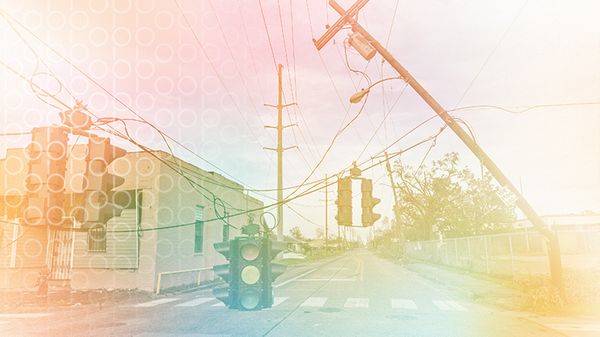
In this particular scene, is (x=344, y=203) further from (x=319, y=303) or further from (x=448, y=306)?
(x=448, y=306)

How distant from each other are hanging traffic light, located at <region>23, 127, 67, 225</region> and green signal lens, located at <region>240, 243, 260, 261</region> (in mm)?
2223

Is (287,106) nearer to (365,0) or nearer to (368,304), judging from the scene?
(365,0)

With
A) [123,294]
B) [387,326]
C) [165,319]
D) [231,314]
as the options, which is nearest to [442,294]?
[387,326]

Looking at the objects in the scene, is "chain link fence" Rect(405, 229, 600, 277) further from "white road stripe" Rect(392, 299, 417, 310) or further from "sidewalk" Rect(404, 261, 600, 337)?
"white road stripe" Rect(392, 299, 417, 310)

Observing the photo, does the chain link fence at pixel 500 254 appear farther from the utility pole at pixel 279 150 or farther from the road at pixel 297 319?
the utility pole at pixel 279 150

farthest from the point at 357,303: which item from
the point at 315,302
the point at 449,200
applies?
the point at 449,200

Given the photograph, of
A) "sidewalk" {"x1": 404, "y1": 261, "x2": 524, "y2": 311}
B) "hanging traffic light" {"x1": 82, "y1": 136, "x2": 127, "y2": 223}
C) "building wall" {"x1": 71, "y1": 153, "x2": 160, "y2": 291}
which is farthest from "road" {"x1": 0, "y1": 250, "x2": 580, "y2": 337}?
"hanging traffic light" {"x1": 82, "y1": 136, "x2": 127, "y2": 223}

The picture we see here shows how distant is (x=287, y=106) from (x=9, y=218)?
17166mm

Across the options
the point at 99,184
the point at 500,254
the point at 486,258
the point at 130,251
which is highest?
the point at 99,184

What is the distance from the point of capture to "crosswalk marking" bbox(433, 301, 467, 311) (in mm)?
13746

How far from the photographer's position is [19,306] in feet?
49.5

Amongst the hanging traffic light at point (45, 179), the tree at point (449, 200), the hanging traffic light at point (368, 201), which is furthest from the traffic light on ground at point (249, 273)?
the tree at point (449, 200)

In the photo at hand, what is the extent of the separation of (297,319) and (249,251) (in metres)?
7.12

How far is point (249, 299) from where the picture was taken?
16.5 ft
